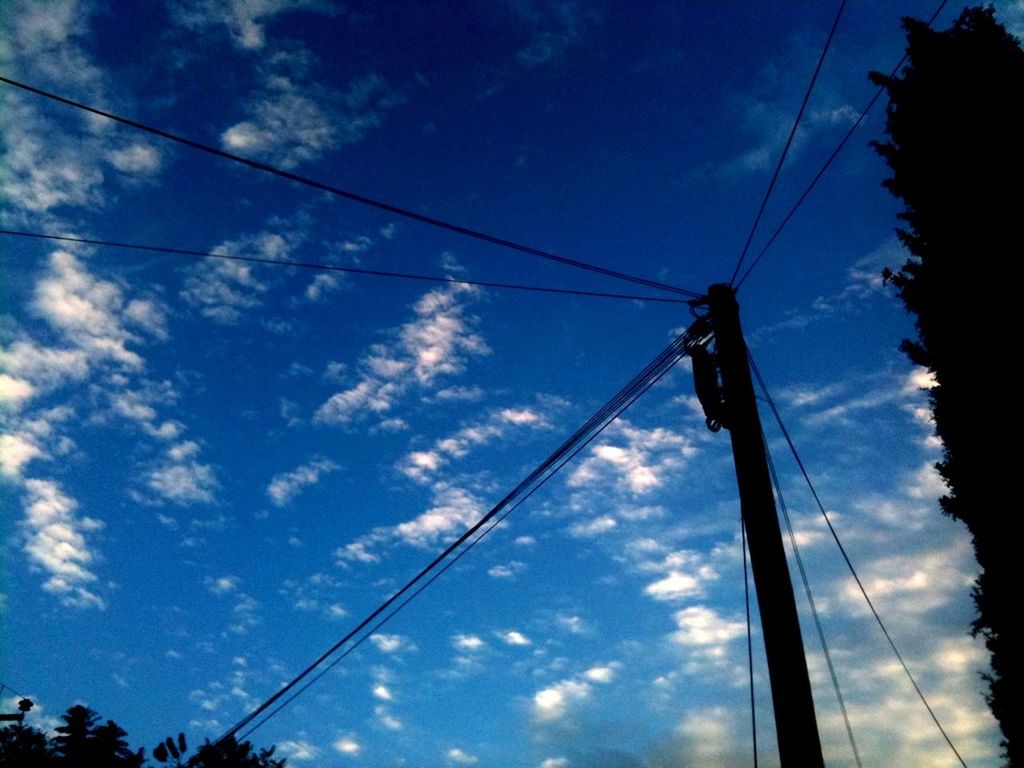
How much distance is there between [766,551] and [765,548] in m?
0.03

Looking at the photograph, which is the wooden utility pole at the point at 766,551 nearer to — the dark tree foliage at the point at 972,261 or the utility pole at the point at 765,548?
the utility pole at the point at 765,548

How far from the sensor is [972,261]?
1246 cm

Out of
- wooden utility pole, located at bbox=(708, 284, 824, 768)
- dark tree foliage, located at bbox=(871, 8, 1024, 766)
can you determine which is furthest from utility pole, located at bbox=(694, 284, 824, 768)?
dark tree foliage, located at bbox=(871, 8, 1024, 766)

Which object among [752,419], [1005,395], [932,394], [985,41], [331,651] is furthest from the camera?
[985,41]

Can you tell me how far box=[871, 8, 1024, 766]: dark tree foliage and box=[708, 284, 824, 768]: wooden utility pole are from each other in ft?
22.8

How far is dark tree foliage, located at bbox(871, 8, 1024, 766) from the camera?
37.6 feet

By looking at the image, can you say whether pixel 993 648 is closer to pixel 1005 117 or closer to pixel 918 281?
pixel 918 281

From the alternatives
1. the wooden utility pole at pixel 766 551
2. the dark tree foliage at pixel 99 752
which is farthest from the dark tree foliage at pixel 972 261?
the dark tree foliage at pixel 99 752

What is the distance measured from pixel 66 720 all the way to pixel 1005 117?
800 inches

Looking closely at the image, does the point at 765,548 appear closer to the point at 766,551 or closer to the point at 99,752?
the point at 766,551

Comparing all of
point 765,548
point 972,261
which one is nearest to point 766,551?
point 765,548

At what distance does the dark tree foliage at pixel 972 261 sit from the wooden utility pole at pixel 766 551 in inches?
273

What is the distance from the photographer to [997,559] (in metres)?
11.2

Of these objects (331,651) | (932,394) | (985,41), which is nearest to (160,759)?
(331,651)
